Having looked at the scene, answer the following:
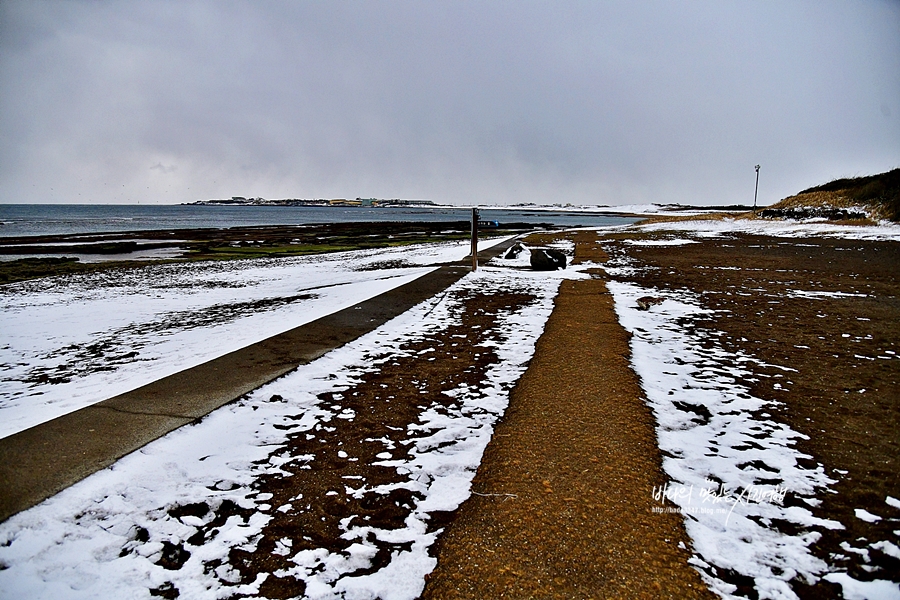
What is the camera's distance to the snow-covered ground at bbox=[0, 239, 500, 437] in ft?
18.0

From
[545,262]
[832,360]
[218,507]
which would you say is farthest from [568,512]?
[545,262]

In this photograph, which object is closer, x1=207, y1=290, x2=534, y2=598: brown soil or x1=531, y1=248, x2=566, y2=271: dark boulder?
x1=207, y1=290, x2=534, y2=598: brown soil

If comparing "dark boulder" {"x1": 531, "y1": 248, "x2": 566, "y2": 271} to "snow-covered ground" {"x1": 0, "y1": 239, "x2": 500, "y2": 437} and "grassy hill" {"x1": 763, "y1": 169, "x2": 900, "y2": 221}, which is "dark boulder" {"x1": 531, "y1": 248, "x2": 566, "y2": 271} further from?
"grassy hill" {"x1": 763, "y1": 169, "x2": 900, "y2": 221}

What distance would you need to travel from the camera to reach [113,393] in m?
4.95

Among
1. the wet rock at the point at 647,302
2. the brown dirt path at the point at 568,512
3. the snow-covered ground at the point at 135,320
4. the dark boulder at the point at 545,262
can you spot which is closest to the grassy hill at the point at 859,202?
the dark boulder at the point at 545,262

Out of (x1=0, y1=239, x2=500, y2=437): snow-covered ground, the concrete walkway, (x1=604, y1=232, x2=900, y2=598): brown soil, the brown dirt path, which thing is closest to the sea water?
(x1=0, y1=239, x2=500, y2=437): snow-covered ground

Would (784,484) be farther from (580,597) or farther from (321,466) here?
(321,466)

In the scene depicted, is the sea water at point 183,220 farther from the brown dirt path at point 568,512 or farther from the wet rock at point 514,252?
the brown dirt path at point 568,512

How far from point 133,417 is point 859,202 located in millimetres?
45446

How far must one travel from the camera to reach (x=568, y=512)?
3.00m

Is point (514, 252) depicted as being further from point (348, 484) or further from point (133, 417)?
point (348, 484)

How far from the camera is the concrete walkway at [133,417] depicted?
3.32 metres

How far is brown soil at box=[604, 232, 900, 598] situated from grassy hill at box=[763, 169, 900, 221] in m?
20.8

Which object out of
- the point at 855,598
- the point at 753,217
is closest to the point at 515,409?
the point at 855,598
